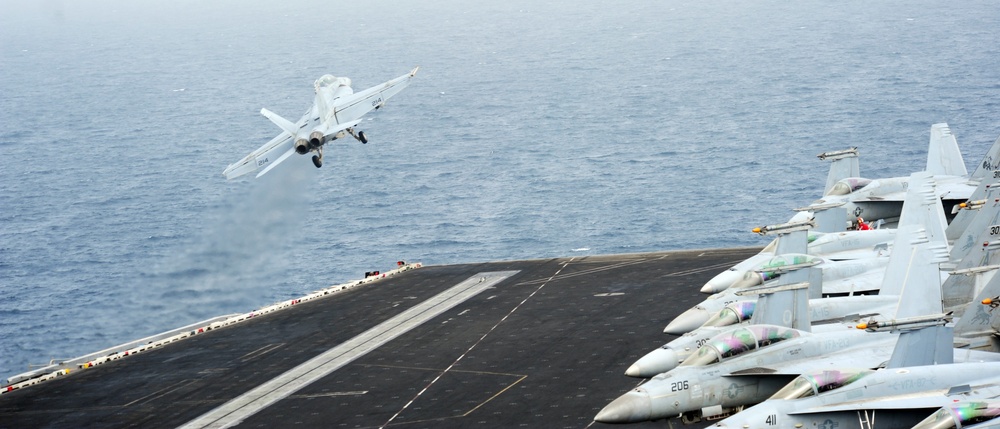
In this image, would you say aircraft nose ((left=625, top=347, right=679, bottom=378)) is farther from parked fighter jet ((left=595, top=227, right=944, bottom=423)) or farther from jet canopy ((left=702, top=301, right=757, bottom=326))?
jet canopy ((left=702, top=301, right=757, bottom=326))

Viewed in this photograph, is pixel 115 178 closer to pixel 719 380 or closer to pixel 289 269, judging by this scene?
pixel 289 269

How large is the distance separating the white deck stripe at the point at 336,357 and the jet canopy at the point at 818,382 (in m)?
23.1

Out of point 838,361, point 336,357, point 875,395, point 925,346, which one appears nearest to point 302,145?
point 336,357

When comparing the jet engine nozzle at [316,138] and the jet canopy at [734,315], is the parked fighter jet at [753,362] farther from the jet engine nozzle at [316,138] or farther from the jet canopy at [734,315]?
the jet engine nozzle at [316,138]

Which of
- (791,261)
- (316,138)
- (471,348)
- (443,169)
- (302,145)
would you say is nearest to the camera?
(791,261)

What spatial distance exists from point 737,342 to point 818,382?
412 cm

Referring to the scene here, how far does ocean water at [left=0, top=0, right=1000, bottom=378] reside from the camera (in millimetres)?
96688

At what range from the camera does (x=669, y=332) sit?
43094mm

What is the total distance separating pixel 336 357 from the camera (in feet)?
174

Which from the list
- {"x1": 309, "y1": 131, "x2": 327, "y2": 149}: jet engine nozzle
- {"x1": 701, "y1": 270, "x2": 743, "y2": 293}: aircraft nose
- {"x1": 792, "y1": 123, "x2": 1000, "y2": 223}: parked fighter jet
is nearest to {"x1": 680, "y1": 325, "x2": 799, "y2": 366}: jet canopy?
{"x1": 701, "y1": 270, "x2": 743, "y2": 293}: aircraft nose

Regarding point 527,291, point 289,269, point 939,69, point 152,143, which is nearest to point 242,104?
point 152,143

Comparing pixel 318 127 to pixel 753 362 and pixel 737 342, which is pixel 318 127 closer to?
pixel 737 342

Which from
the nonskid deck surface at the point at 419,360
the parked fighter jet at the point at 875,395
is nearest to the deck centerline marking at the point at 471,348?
the nonskid deck surface at the point at 419,360

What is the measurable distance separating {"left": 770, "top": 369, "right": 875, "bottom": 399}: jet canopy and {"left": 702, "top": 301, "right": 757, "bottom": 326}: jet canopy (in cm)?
826
